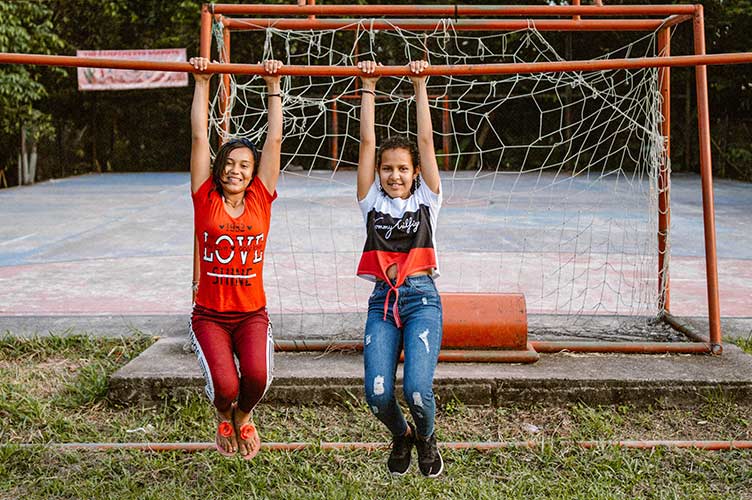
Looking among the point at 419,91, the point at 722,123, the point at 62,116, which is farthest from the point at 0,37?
the point at 722,123

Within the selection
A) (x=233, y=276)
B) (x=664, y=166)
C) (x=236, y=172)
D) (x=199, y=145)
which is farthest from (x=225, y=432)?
(x=664, y=166)

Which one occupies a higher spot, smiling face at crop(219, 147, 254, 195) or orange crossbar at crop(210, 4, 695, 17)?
orange crossbar at crop(210, 4, 695, 17)

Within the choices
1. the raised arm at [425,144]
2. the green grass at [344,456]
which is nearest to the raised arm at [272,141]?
the raised arm at [425,144]

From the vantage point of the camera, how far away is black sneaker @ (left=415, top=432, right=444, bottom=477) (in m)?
3.59

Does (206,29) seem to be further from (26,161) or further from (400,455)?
(26,161)

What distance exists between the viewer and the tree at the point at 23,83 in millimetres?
17422

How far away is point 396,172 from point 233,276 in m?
0.93

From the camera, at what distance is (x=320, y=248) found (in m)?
10.3

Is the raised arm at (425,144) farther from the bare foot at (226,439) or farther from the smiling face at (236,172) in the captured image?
the bare foot at (226,439)

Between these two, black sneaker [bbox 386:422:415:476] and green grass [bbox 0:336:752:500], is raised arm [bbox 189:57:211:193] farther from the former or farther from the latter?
black sneaker [bbox 386:422:415:476]

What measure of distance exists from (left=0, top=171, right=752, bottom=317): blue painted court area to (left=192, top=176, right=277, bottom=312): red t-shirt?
2.17m

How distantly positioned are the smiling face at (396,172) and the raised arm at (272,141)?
53 centimetres

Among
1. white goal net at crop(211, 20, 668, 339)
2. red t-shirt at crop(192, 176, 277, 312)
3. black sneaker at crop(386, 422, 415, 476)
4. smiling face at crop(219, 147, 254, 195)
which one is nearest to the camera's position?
black sneaker at crop(386, 422, 415, 476)

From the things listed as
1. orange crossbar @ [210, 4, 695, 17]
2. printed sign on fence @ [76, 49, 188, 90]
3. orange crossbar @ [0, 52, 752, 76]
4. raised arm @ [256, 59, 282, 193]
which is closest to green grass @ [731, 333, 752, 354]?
orange crossbar @ [0, 52, 752, 76]
